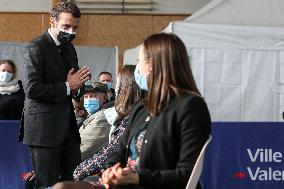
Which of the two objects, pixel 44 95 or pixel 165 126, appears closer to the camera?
pixel 165 126

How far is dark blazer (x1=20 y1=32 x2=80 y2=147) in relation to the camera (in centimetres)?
454

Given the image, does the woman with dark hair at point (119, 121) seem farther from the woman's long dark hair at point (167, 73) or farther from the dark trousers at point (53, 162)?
the woman's long dark hair at point (167, 73)

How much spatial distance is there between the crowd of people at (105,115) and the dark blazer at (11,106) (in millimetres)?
10

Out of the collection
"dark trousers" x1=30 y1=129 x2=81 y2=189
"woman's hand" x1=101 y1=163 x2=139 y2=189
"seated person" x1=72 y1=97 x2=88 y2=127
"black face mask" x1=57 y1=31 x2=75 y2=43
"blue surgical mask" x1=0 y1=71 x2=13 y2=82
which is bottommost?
"dark trousers" x1=30 y1=129 x2=81 y2=189

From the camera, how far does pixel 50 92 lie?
4.52 meters

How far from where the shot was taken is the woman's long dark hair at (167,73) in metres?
3.11

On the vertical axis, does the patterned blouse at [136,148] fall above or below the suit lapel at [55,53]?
below

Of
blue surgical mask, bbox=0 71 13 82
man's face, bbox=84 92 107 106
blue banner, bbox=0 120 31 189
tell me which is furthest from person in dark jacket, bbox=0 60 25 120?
man's face, bbox=84 92 107 106

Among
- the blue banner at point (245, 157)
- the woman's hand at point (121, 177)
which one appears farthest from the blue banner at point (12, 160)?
the woman's hand at point (121, 177)

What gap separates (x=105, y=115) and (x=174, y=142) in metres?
2.08

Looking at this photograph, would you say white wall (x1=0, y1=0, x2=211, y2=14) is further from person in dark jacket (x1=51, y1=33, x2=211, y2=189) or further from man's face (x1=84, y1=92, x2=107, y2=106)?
person in dark jacket (x1=51, y1=33, x2=211, y2=189)

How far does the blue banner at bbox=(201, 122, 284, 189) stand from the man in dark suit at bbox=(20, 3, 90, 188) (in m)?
2.34

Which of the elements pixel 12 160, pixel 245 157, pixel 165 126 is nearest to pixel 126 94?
pixel 165 126

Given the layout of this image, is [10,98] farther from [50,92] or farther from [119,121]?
[119,121]
